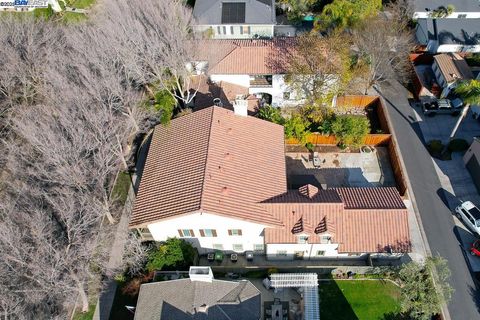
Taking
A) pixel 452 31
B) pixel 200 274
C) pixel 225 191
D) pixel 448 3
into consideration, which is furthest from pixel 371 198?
pixel 448 3

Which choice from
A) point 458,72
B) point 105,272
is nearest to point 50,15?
point 105,272

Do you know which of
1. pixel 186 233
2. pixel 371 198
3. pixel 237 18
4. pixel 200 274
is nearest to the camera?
pixel 200 274

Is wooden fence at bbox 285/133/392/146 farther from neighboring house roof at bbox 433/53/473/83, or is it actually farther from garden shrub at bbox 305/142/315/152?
neighboring house roof at bbox 433/53/473/83

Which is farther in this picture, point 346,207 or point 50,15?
point 50,15

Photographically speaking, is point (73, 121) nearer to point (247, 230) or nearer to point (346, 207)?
point (247, 230)

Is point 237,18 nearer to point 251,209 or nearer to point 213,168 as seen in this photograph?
point 213,168

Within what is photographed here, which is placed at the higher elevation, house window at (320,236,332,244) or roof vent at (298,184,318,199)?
roof vent at (298,184,318,199)

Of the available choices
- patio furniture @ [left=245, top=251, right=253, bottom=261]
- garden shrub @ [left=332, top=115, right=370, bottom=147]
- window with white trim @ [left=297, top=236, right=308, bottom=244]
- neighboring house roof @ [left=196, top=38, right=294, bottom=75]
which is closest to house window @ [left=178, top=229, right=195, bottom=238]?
patio furniture @ [left=245, top=251, right=253, bottom=261]
